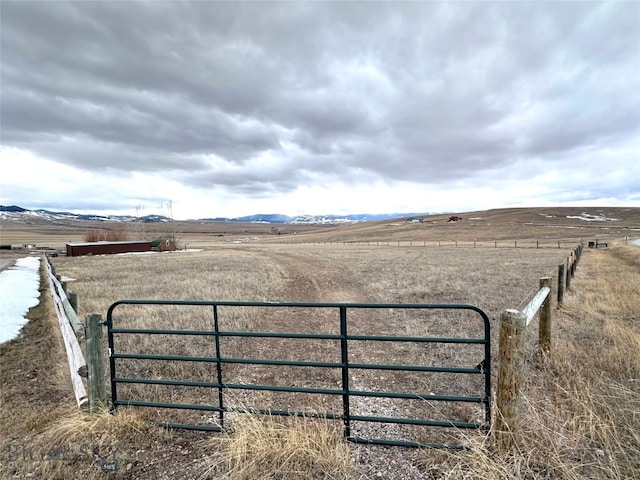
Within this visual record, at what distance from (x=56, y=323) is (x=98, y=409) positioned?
681 cm

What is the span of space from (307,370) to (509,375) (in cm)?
371

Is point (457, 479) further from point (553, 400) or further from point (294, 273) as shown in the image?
point (294, 273)

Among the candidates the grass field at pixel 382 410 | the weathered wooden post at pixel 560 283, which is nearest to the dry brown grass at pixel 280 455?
the grass field at pixel 382 410

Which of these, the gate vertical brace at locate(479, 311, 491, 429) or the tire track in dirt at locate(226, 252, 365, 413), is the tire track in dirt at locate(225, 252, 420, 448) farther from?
the gate vertical brace at locate(479, 311, 491, 429)

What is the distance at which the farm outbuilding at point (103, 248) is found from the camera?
133ft

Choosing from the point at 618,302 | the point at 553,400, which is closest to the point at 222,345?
the point at 553,400

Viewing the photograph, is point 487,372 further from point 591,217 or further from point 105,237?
point 591,217

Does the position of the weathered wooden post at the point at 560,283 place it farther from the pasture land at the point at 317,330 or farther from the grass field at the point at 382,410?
the pasture land at the point at 317,330

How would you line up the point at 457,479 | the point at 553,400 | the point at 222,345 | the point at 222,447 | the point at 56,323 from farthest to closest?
1. the point at 56,323
2. the point at 222,345
3. the point at 553,400
4. the point at 222,447
5. the point at 457,479

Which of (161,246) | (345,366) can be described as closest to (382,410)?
(345,366)

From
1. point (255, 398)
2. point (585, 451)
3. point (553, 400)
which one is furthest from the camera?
point (255, 398)

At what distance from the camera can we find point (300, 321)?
9180 millimetres

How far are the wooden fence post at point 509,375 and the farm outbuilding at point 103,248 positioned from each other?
160 ft

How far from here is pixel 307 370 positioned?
6.04 metres
